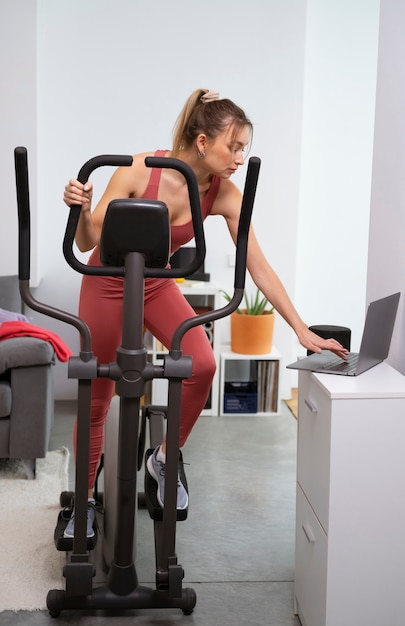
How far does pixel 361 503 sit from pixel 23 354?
1758 mm

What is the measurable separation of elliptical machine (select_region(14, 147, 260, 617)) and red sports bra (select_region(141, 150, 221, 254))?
0.33m

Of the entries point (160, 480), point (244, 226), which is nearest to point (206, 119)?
point (244, 226)

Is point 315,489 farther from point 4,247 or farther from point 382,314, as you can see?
point 4,247

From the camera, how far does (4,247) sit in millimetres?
4430

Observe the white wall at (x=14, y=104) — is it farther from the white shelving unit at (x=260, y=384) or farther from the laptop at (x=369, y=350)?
the laptop at (x=369, y=350)

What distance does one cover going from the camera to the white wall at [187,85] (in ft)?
14.7

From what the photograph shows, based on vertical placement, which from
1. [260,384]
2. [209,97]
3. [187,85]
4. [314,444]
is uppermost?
[187,85]

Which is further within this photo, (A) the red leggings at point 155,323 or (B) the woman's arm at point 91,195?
(A) the red leggings at point 155,323

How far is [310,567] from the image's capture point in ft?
7.15

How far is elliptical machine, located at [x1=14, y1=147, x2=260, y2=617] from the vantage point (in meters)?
1.86

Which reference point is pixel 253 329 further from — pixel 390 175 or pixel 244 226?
pixel 244 226

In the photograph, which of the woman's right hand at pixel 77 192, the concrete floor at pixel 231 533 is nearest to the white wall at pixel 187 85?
the concrete floor at pixel 231 533

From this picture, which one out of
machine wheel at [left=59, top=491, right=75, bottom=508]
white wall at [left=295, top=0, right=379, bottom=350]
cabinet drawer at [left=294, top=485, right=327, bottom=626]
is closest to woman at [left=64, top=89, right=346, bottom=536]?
cabinet drawer at [left=294, top=485, right=327, bottom=626]

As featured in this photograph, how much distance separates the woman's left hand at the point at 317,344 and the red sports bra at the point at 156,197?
42 centimetres
